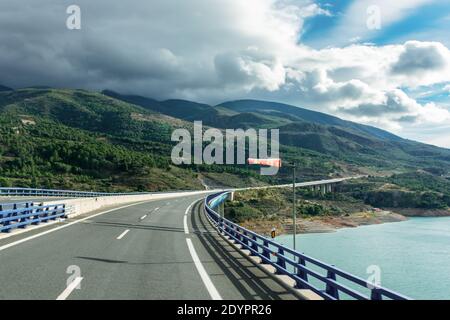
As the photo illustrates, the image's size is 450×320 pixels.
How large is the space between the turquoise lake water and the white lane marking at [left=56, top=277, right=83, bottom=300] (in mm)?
34504

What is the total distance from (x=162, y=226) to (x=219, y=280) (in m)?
14.0

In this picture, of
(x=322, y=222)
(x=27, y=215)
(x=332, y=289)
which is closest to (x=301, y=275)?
(x=332, y=289)

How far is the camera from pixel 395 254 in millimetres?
55094

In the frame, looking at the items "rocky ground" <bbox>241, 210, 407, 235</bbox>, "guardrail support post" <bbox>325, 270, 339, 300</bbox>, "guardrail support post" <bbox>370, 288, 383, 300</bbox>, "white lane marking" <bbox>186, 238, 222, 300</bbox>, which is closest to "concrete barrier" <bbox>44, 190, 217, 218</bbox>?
"white lane marking" <bbox>186, 238, 222, 300</bbox>

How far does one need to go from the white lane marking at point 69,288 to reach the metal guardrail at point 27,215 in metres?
8.95

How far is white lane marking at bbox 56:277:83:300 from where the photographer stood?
7.87 m

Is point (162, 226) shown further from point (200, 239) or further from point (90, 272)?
point (90, 272)

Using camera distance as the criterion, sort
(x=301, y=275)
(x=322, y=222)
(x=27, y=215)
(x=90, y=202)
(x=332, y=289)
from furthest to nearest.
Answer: (x=322, y=222), (x=90, y=202), (x=27, y=215), (x=301, y=275), (x=332, y=289)

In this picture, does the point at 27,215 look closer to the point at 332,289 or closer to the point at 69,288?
the point at 69,288

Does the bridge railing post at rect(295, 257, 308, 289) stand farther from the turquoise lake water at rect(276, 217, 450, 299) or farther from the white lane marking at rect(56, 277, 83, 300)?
the turquoise lake water at rect(276, 217, 450, 299)

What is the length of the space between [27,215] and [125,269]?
1070 centimetres

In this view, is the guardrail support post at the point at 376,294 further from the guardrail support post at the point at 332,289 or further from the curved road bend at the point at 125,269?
the curved road bend at the point at 125,269
